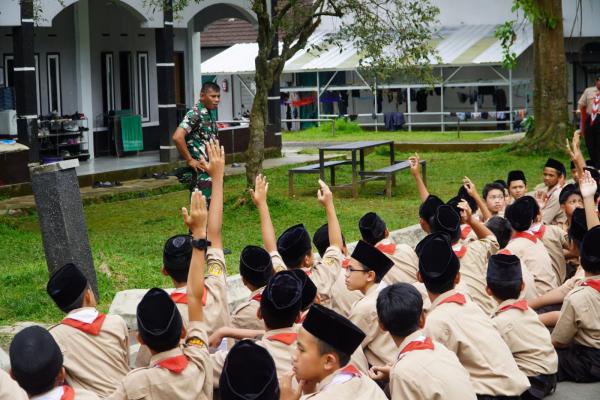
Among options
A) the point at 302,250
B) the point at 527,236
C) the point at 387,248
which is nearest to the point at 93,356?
the point at 302,250

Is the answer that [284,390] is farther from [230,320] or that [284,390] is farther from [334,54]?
[334,54]

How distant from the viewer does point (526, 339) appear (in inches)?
284

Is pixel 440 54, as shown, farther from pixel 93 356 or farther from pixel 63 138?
pixel 93 356

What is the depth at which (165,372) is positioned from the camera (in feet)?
18.3

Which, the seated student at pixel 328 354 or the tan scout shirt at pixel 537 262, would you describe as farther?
the tan scout shirt at pixel 537 262

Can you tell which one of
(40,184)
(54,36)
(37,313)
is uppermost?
(54,36)

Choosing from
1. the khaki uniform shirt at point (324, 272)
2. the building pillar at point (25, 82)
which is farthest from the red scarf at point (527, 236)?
the building pillar at point (25, 82)

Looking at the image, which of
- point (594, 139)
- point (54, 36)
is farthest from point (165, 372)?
point (54, 36)

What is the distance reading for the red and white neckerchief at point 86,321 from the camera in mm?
6297

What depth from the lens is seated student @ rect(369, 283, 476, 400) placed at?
5539 millimetres

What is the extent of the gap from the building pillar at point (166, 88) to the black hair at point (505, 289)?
589 inches

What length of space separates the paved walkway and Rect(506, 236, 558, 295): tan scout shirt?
9.17 m

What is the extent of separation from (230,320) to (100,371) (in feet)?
4.19

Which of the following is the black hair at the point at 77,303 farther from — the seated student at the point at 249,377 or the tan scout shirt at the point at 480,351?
the tan scout shirt at the point at 480,351
